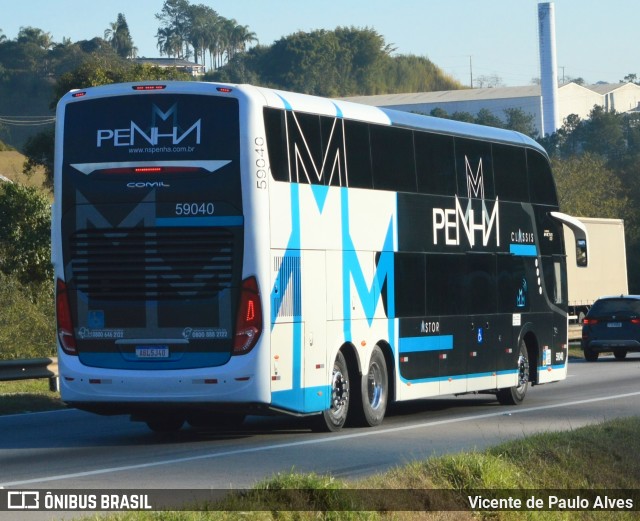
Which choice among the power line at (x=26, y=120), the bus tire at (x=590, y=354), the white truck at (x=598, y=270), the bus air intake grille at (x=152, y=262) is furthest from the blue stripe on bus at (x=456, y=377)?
the power line at (x=26, y=120)

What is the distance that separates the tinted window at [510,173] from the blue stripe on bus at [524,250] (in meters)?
0.69

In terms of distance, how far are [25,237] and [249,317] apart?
2255cm

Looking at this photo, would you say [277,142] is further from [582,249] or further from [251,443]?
[582,249]

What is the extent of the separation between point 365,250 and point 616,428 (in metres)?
4.38

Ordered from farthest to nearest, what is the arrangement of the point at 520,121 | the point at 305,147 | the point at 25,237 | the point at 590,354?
the point at 520,121, the point at 25,237, the point at 590,354, the point at 305,147

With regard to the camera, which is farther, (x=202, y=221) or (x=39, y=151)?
(x=39, y=151)

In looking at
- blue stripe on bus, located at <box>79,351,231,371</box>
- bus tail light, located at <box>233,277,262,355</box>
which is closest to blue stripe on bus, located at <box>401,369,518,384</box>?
bus tail light, located at <box>233,277,262,355</box>

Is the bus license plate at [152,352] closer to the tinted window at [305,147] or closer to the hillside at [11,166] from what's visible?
the tinted window at [305,147]

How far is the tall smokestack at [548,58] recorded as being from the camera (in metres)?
164

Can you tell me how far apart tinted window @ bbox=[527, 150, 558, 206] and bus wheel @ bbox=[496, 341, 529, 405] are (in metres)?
2.35

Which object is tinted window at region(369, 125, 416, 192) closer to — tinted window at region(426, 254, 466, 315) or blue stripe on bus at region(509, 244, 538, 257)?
tinted window at region(426, 254, 466, 315)

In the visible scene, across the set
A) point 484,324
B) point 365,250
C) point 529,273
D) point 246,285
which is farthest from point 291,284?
point 529,273

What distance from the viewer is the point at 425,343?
1864cm

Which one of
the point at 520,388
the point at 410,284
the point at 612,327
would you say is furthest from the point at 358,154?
the point at 612,327
